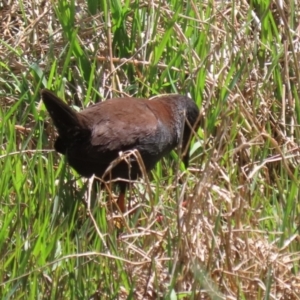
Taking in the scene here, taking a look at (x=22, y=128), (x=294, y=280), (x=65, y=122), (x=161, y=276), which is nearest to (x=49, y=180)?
(x=65, y=122)

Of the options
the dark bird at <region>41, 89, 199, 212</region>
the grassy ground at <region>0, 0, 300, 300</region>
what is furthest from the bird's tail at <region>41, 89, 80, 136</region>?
the grassy ground at <region>0, 0, 300, 300</region>

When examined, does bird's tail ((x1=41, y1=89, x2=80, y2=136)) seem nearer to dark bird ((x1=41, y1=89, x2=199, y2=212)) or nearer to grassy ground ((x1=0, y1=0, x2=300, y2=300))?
dark bird ((x1=41, y1=89, x2=199, y2=212))

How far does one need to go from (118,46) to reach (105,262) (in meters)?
1.93

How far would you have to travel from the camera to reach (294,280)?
3.29 meters

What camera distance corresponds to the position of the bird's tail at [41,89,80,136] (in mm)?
4084

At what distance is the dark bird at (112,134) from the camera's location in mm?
4223

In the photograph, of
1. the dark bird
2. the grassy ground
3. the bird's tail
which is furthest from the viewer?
the dark bird

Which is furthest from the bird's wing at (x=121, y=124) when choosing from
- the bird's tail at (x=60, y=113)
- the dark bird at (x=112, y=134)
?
the bird's tail at (x=60, y=113)

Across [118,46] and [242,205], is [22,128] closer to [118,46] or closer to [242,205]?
[118,46]

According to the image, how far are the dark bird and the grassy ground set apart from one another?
0.10m

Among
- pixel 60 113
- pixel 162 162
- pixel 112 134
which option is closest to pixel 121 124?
pixel 112 134

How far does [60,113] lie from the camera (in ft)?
13.6

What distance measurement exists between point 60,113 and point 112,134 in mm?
314

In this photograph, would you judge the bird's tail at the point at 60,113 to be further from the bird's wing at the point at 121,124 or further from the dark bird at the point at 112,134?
the bird's wing at the point at 121,124
